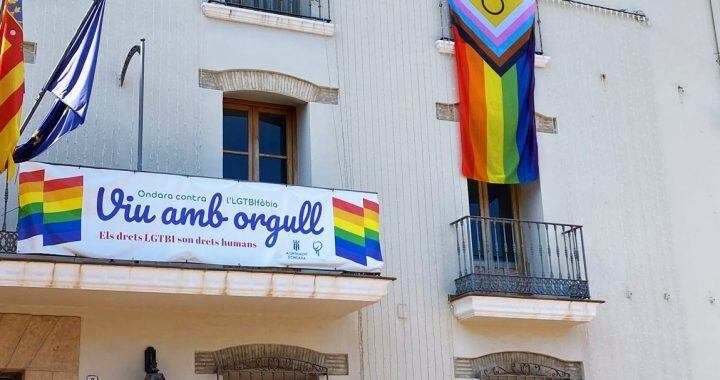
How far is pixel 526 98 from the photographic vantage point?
14516mm

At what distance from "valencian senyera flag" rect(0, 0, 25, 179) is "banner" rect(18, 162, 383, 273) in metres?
0.29

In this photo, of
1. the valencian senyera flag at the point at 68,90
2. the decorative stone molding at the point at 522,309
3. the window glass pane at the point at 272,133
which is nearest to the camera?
the valencian senyera flag at the point at 68,90

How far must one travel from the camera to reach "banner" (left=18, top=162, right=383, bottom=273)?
413 inches

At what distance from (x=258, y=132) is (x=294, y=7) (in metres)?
1.73

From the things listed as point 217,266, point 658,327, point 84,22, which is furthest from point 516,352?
point 84,22

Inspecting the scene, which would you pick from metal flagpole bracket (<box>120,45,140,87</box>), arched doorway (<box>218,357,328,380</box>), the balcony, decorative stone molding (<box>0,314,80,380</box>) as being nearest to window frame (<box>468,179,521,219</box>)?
the balcony

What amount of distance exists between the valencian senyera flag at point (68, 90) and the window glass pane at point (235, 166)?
261cm

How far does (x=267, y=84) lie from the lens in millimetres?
13156

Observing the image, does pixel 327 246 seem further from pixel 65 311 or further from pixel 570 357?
pixel 570 357

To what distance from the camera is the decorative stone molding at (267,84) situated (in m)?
12.9

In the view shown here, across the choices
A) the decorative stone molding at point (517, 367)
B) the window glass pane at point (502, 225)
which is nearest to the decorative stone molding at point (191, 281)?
the decorative stone molding at point (517, 367)

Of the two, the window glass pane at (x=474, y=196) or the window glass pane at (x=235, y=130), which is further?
the window glass pane at (x=474, y=196)

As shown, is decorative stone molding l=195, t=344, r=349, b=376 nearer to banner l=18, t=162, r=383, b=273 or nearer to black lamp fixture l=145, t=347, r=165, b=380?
black lamp fixture l=145, t=347, r=165, b=380

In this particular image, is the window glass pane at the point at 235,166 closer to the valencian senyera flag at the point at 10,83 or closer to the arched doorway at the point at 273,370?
the arched doorway at the point at 273,370
